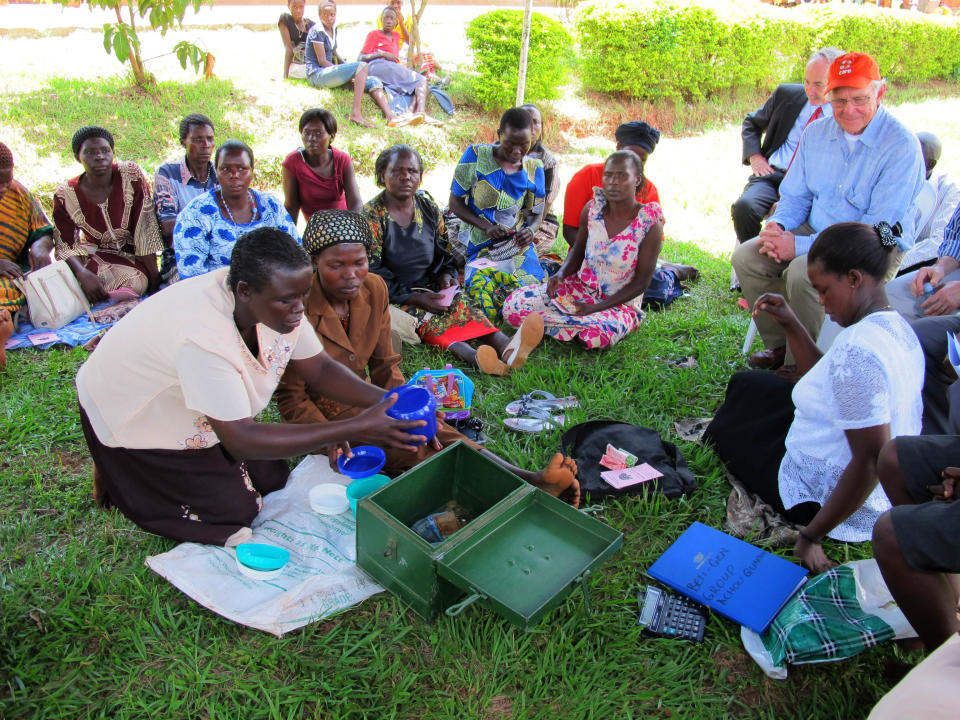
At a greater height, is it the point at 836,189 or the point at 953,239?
the point at 836,189

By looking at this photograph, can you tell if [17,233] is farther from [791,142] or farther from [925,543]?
[791,142]

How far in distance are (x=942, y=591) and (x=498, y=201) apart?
12.4 ft

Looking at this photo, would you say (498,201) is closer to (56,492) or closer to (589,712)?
(56,492)

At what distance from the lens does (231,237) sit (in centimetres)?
396

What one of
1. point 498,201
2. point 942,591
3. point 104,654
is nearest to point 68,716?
point 104,654

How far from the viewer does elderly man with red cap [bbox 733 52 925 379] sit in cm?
368

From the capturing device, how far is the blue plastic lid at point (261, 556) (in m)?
2.33

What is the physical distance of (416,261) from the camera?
4.38 m

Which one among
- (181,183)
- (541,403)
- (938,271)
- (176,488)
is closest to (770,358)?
(938,271)

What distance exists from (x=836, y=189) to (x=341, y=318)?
316 cm

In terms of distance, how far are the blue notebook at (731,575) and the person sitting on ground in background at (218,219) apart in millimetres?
3053

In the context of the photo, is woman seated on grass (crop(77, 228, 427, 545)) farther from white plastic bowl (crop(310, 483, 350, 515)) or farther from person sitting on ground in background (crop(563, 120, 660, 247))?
person sitting on ground in background (crop(563, 120, 660, 247))

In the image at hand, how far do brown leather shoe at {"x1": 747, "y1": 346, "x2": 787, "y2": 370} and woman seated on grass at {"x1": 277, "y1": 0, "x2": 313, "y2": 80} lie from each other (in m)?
7.66

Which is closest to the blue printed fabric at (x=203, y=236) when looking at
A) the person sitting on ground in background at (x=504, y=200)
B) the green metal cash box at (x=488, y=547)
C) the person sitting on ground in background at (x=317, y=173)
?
the person sitting on ground in background at (x=317, y=173)
